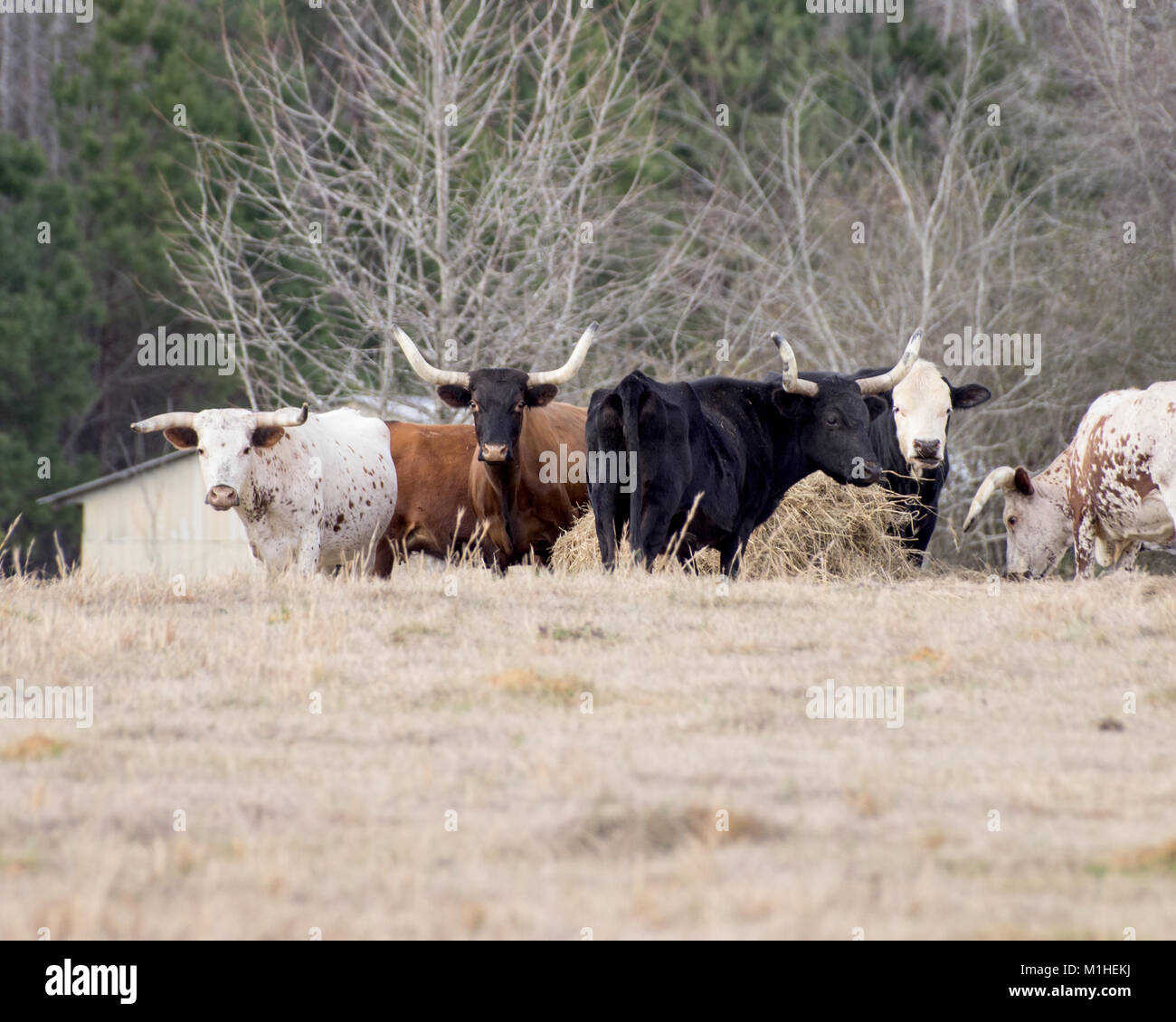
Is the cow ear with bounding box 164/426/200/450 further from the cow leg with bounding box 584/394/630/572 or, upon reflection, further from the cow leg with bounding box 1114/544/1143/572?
the cow leg with bounding box 1114/544/1143/572

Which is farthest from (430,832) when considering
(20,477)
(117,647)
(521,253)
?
(20,477)

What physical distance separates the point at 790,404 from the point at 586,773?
6.26m

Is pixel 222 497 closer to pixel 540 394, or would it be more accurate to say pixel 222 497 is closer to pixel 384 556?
pixel 540 394

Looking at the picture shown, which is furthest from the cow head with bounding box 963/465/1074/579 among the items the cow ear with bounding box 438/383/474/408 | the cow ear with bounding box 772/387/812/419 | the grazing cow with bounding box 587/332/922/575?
the cow ear with bounding box 438/383/474/408

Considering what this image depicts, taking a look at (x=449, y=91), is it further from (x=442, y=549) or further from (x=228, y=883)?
(x=228, y=883)

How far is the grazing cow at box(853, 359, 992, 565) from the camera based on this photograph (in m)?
11.6

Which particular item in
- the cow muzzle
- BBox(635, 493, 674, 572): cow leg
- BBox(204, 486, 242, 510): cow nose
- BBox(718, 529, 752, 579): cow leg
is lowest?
BBox(718, 529, 752, 579): cow leg

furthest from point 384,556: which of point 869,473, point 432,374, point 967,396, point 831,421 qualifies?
point 967,396

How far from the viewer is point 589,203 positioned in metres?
19.7

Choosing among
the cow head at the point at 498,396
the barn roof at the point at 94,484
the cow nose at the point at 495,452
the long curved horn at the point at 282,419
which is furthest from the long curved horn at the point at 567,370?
the barn roof at the point at 94,484

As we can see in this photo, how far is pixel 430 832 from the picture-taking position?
3953 mm

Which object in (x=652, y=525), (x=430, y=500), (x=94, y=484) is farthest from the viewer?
(x=94, y=484)

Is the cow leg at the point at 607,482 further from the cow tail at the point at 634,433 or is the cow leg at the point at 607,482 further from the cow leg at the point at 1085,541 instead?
the cow leg at the point at 1085,541

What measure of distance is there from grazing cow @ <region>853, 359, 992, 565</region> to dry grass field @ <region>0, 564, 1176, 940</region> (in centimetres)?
409
